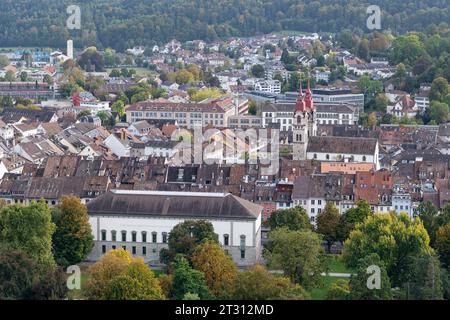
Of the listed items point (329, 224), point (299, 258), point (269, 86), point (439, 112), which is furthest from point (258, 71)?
point (299, 258)

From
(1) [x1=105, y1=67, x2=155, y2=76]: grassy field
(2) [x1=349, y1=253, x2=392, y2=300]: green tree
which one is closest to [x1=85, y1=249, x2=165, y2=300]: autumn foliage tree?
→ (2) [x1=349, y1=253, x2=392, y2=300]: green tree

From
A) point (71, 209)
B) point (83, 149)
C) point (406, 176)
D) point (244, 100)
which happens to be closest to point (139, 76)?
point (244, 100)

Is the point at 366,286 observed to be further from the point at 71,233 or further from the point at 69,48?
the point at 69,48

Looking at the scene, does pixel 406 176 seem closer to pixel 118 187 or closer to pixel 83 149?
pixel 118 187

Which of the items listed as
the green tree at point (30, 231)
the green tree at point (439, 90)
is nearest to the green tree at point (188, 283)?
the green tree at point (30, 231)

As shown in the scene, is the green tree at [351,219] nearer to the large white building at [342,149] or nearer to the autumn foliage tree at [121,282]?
the autumn foliage tree at [121,282]
